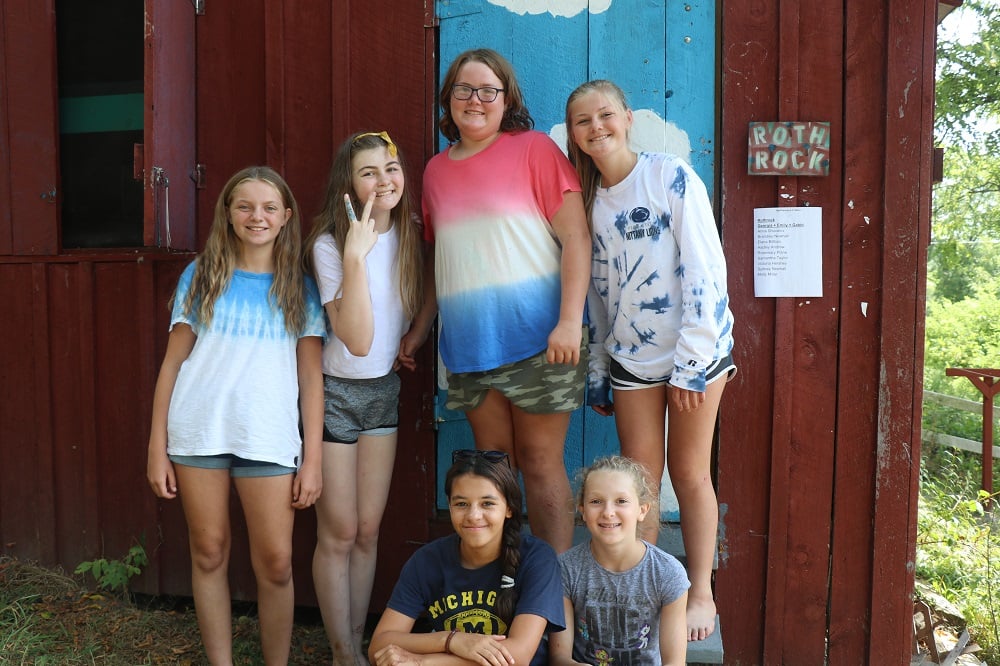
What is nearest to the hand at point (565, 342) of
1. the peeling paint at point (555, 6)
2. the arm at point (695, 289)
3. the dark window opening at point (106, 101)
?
the arm at point (695, 289)

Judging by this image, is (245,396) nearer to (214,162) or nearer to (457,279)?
(457,279)

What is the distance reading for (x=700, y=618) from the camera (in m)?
2.47

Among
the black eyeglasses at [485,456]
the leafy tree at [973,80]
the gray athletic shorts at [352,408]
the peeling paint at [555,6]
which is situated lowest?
the black eyeglasses at [485,456]

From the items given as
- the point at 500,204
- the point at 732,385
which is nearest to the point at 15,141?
the point at 500,204

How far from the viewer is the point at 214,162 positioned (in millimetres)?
3305

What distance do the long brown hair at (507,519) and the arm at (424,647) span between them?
12 cm

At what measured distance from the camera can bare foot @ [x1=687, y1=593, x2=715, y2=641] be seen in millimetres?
2455

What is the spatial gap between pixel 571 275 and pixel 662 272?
0.28 metres

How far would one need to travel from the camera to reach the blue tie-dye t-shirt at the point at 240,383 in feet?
8.06

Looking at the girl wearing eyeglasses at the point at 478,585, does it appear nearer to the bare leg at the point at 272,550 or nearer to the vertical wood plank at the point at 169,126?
the bare leg at the point at 272,550

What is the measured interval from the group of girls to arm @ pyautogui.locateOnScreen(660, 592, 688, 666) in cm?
1

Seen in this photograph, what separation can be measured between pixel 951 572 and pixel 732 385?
8.56ft

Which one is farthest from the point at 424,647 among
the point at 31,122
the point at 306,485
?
the point at 31,122

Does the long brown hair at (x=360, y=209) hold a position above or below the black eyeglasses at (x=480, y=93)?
below
